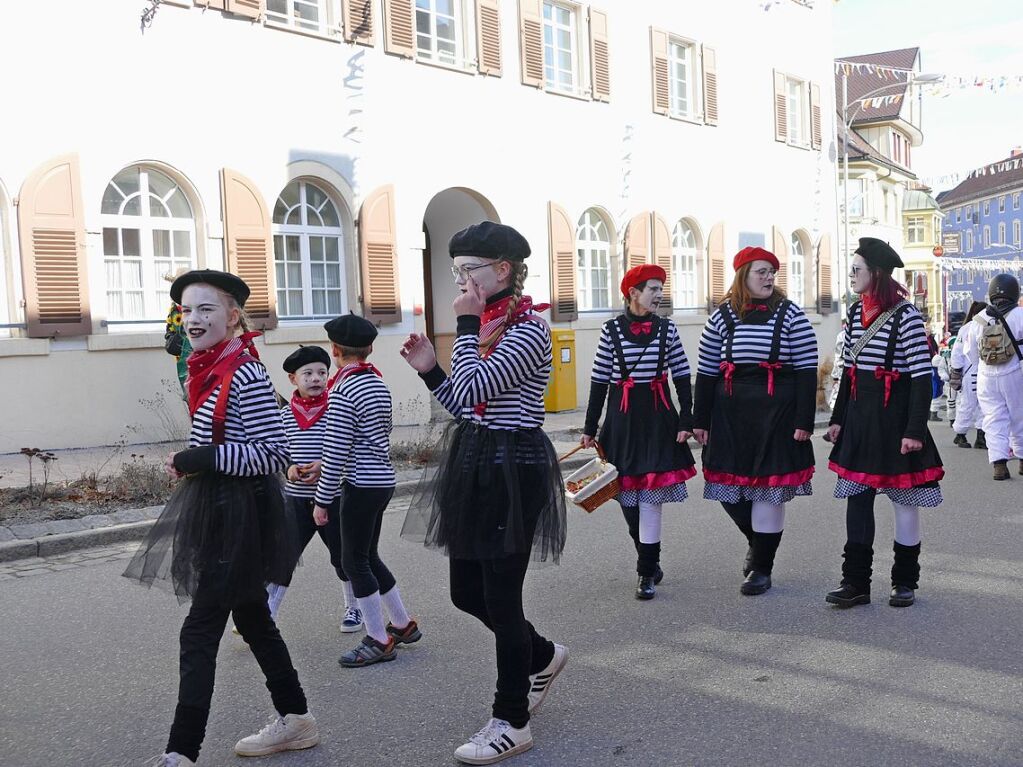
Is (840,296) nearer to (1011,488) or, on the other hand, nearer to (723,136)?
(723,136)

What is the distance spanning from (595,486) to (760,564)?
1127 millimetres

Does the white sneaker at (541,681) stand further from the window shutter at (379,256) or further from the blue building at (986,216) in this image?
the blue building at (986,216)

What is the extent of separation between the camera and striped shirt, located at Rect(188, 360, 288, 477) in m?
3.62

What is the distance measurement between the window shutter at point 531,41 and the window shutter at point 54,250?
7711mm

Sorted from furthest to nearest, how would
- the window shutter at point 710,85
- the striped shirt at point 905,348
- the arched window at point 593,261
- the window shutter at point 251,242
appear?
the window shutter at point 710,85
the arched window at point 593,261
the window shutter at point 251,242
the striped shirt at point 905,348

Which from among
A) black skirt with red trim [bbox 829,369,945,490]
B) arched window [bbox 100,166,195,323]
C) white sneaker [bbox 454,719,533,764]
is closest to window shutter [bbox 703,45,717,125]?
arched window [bbox 100,166,195,323]

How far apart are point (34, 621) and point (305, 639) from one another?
157 centimetres

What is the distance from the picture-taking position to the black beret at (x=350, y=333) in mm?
4820

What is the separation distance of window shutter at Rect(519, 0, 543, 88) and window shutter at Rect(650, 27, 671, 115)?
320cm

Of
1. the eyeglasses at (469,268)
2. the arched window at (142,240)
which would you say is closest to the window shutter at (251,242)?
the arched window at (142,240)

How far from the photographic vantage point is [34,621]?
572 cm

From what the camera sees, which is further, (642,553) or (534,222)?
(534,222)

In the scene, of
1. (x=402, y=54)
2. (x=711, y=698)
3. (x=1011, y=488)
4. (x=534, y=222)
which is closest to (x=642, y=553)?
(x=711, y=698)

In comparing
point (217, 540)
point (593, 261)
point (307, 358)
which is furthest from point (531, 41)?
point (217, 540)
